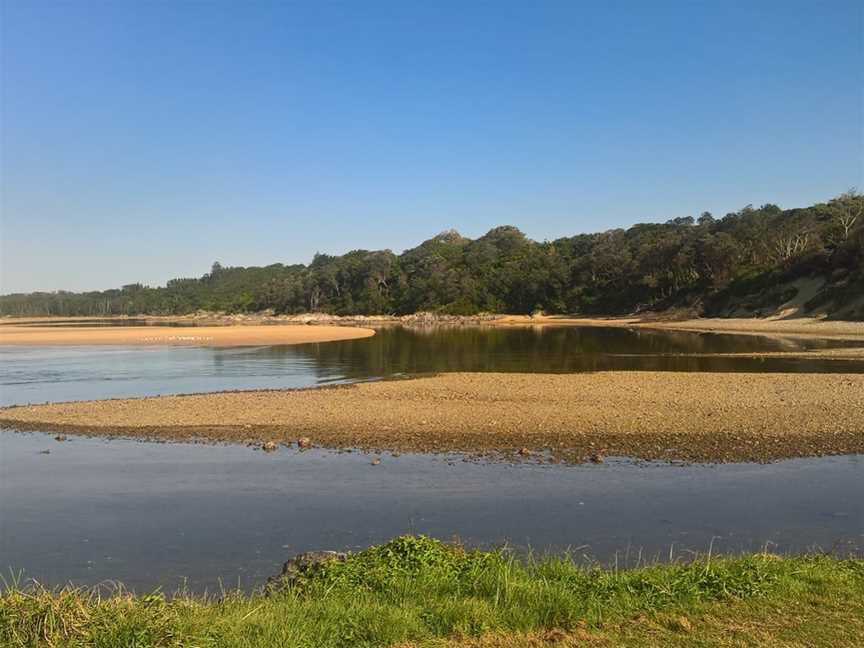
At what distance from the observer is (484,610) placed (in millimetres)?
6094

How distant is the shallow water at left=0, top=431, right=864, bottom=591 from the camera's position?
1009 cm

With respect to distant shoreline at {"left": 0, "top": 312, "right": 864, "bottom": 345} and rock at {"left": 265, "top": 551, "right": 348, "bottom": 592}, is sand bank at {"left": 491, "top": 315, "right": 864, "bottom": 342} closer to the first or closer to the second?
distant shoreline at {"left": 0, "top": 312, "right": 864, "bottom": 345}

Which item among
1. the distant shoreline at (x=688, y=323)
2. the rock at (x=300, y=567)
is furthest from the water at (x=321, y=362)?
the rock at (x=300, y=567)

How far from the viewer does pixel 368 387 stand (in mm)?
27625

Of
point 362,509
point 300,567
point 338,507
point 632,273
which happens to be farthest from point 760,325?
point 300,567

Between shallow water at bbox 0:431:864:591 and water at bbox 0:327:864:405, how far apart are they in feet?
50.1

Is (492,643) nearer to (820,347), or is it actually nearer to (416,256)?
(820,347)

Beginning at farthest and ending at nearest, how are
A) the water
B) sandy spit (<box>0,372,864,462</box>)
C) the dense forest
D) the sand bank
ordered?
the dense forest
the sand bank
the water
sandy spit (<box>0,372,864,462</box>)

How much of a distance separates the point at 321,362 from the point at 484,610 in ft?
123

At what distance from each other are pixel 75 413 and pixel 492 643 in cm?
2192

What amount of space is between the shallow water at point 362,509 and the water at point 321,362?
15.3 meters

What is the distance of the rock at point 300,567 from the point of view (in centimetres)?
739

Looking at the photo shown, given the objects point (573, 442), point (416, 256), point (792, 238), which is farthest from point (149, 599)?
point (416, 256)

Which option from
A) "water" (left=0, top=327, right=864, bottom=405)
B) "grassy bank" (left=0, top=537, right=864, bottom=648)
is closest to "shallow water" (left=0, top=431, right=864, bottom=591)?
"grassy bank" (left=0, top=537, right=864, bottom=648)
